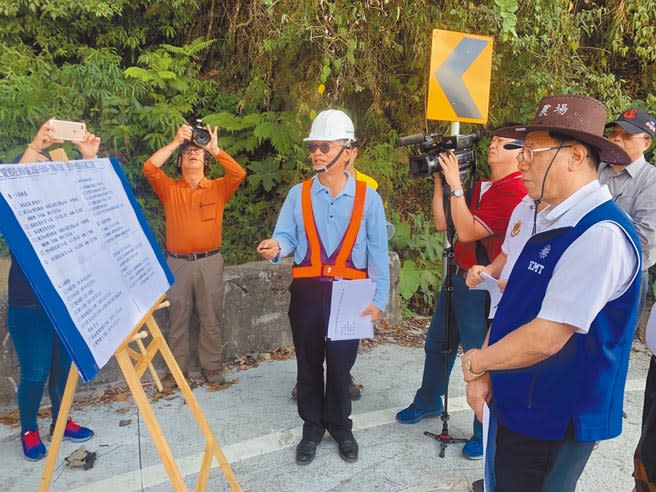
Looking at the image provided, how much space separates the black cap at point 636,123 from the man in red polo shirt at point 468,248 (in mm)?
1088

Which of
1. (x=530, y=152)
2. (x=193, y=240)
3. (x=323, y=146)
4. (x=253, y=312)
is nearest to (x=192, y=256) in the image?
(x=193, y=240)

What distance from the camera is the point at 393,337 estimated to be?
5.48 meters

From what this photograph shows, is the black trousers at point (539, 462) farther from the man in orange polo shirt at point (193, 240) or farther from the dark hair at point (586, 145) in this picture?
the man in orange polo shirt at point (193, 240)

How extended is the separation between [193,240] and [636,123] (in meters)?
3.33

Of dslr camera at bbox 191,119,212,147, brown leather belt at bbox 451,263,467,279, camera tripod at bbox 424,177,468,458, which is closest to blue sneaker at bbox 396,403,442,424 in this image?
camera tripod at bbox 424,177,468,458

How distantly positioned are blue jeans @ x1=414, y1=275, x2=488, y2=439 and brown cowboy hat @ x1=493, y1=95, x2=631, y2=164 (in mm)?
1618

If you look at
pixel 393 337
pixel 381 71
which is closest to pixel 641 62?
pixel 381 71

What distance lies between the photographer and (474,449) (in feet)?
11.1

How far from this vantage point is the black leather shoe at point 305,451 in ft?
10.9

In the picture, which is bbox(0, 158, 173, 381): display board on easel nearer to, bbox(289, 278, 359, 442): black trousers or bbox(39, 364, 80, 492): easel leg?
bbox(39, 364, 80, 492): easel leg

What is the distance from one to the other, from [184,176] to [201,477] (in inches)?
91.2

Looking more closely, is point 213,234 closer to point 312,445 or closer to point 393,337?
point 312,445

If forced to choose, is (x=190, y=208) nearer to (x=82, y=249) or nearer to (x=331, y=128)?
(x=331, y=128)

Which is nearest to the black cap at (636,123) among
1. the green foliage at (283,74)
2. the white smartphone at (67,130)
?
the green foliage at (283,74)
